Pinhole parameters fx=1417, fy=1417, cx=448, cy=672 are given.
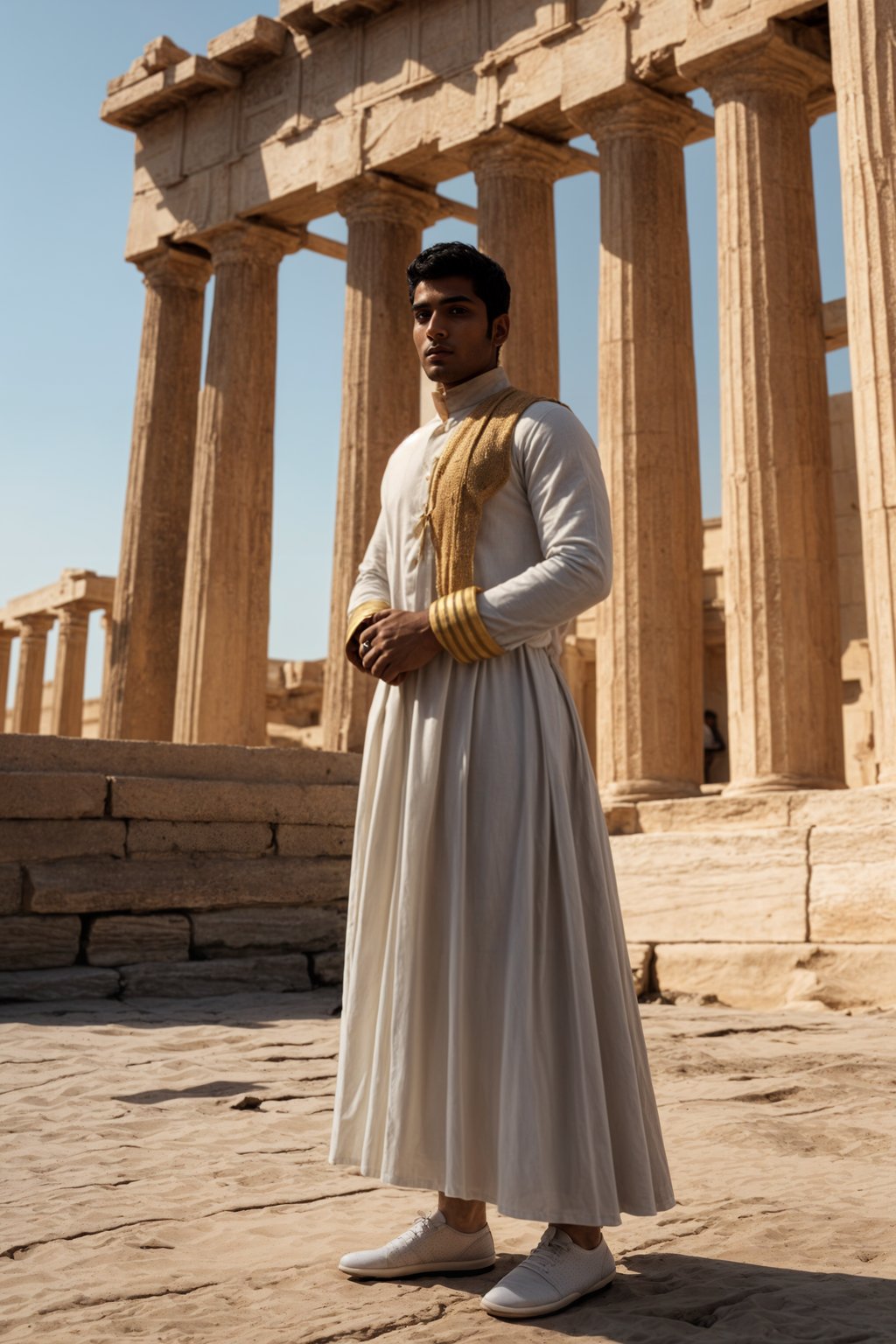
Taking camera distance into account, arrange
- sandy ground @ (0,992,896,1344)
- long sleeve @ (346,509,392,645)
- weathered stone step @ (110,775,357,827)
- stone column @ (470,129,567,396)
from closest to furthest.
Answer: sandy ground @ (0,992,896,1344), long sleeve @ (346,509,392,645), weathered stone step @ (110,775,357,827), stone column @ (470,129,567,396)

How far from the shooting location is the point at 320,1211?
4.12 m

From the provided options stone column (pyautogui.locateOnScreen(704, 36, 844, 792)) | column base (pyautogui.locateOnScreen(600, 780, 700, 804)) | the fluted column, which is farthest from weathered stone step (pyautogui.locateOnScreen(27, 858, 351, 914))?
the fluted column

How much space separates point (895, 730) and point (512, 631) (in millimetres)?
8378

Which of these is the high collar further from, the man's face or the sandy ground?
the sandy ground

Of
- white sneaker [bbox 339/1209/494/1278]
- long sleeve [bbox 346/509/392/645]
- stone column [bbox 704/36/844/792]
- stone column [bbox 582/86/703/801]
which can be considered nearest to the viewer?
white sneaker [bbox 339/1209/494/1278]

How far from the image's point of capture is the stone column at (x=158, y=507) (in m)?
20.1

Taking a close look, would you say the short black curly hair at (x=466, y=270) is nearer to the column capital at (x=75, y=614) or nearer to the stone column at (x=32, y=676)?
the column capital at (x=75, y=614)

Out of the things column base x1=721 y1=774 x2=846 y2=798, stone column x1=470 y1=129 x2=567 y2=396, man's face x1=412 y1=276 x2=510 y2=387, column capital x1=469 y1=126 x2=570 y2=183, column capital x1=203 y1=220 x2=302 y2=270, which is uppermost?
column capital x1=203 y1=220 x2=302 y2=270

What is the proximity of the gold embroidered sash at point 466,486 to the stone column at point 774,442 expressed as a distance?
30.3 feet

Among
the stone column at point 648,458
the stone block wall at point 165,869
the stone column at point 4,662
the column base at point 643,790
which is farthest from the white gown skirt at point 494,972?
the stone column at point 4,662

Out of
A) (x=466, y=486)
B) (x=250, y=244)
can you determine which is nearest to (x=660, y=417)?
(x=250, y=244)

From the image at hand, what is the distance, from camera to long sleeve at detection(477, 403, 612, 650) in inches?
141

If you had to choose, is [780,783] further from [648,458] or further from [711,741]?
[711,741]

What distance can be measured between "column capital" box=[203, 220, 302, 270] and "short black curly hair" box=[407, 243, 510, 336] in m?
17.0
